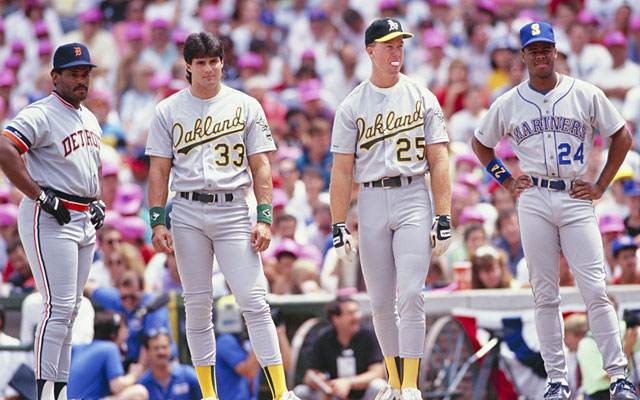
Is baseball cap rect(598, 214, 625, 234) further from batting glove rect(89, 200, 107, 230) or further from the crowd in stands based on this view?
batting glove rect(89, 200, 107, 230)

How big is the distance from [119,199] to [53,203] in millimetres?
5270

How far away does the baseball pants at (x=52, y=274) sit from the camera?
244 inches

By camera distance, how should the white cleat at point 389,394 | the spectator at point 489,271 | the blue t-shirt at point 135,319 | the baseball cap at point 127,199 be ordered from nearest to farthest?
the white cleat at point 389,394 < the blue t-shirt at point 135,319 < the spectator at point 489,271 < the baseball cap at point 127,199

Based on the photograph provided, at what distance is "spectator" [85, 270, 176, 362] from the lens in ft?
29.2

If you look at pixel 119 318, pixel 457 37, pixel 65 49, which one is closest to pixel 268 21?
pixel 457 37

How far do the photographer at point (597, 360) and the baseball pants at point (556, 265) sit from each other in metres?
1.75

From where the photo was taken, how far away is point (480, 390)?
350 inches

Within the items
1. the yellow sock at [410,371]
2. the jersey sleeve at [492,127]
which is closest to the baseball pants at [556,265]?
the jersey sleeve at [492,127]

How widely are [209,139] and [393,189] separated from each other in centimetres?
122

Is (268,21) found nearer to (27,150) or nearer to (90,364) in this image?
(90,364)

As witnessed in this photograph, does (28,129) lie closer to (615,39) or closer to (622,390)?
(622,390)

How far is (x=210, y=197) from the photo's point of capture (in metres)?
6.35

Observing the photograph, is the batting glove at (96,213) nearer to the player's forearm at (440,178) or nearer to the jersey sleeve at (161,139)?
the jersey sleeve at (161,139)

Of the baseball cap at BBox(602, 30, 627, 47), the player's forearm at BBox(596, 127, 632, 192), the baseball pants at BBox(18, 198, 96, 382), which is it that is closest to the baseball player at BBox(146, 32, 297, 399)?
the baseball pants at BBox(18, 198, 96, 382)
